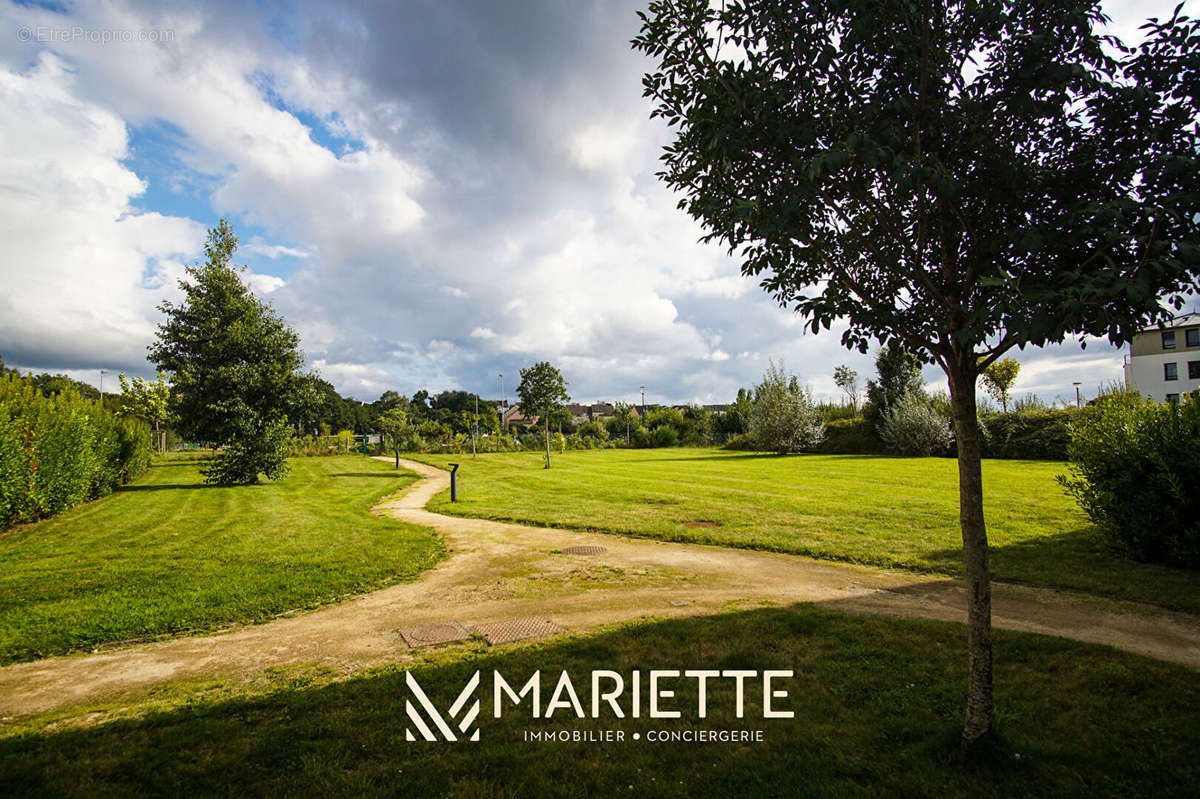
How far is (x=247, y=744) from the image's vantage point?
3906mm

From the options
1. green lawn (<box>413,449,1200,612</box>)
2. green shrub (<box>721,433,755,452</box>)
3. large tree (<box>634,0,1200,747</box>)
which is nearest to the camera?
large tree (<box>634,0,1200,747</box>)

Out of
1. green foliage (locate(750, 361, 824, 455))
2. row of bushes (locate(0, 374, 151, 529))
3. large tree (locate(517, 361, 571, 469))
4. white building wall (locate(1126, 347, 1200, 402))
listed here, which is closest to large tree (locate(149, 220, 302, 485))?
row of bushes (locate(0, 374, 151, 529))

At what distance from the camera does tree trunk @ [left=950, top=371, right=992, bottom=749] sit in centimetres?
358

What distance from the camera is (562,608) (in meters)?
6.97

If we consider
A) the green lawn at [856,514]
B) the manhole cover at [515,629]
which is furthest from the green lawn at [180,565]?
the green lawn at [856,514]

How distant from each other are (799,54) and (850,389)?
61874 millimetres

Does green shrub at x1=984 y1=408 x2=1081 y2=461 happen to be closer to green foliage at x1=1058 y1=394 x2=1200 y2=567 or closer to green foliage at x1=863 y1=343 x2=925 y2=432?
green foliage at x1=863 y1=343 x2=925 y2=432

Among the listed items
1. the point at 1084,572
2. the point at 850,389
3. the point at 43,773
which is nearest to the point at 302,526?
the point at 43,773

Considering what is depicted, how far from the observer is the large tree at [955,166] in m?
2.88

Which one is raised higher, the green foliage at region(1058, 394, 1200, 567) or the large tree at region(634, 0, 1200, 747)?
the large tree at region(634, 0, 1200, 747)

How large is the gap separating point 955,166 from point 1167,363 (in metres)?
70.3

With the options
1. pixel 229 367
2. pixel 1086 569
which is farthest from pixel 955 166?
pixel 229 367

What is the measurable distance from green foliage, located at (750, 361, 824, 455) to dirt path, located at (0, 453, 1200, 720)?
1182 inches

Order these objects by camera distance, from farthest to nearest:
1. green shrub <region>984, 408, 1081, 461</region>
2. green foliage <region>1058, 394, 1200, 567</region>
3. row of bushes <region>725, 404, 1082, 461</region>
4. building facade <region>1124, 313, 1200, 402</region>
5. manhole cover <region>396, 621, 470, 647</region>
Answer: building facade <region>1124, 313, 1200, 402</region> < row of bushes <region>725, 404, 1082, 461</region> < green shrub <region>984, 408, 1081, 461</region> < green foliage <region>1058, 394, 1200, 567</region> < manhole cover <region>396, 621, 470, 647</region>
